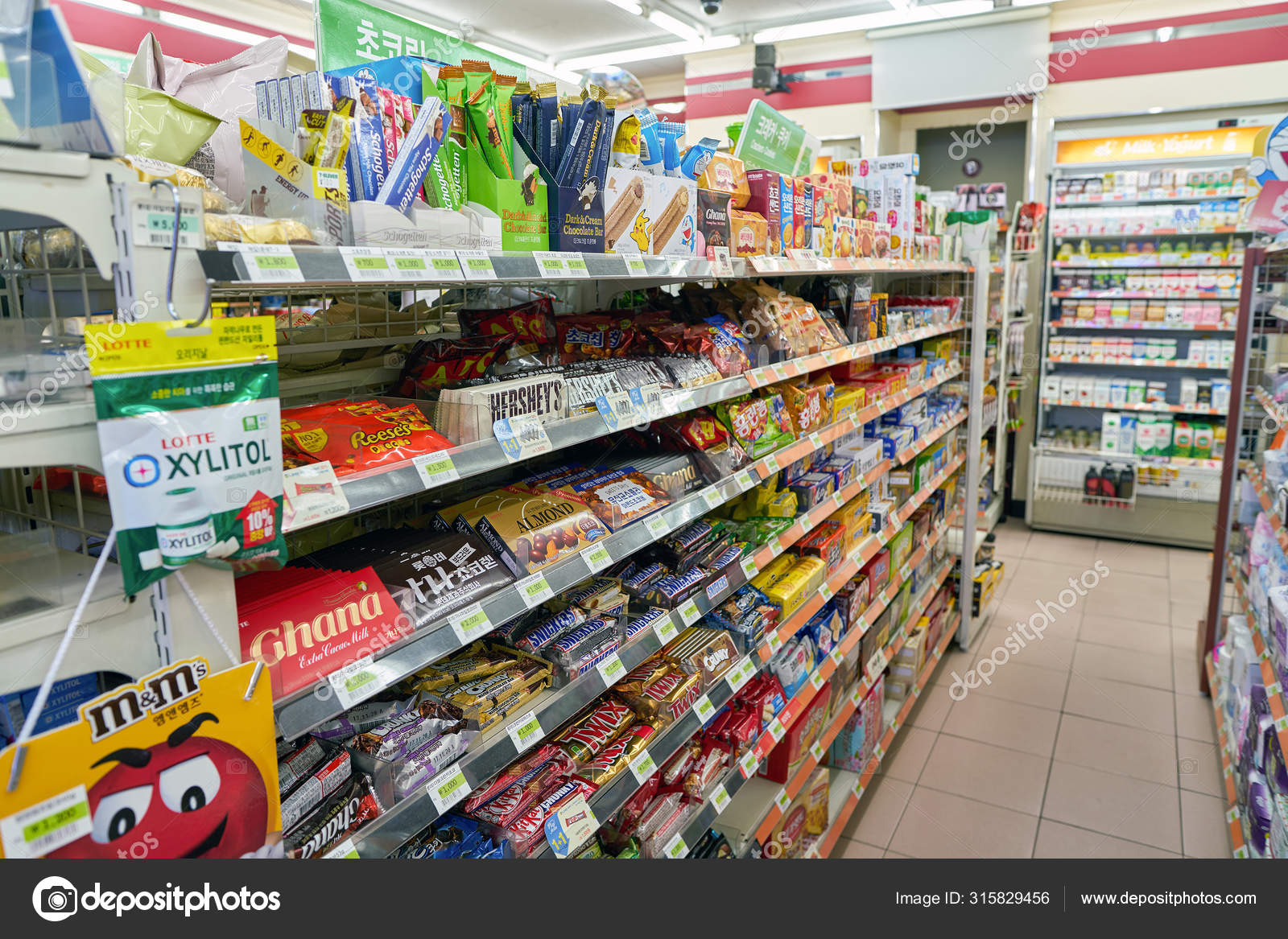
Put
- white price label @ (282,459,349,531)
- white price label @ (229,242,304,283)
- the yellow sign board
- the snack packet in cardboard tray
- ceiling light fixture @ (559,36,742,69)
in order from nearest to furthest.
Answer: white price label @ (229,242,304,283) → white price label @ (282,459,349,531) → the snack packet in cardboard tray → the yellow sign board → ceiling light fixture @ (559,36,742,69)

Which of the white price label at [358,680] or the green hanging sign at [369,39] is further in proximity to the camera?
the green hanging sign at [369,39]

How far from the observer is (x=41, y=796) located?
87 centimetres

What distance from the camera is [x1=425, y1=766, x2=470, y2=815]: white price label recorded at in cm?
142

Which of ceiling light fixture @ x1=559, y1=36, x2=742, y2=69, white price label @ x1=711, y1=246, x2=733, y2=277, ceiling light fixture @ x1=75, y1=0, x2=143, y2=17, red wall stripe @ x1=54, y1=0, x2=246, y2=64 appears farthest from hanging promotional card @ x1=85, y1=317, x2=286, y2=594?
ceiling light fixture @ x1=559, y1=36, x2=742, y2=69

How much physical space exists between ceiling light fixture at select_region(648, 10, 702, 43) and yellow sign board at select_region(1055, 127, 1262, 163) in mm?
3390

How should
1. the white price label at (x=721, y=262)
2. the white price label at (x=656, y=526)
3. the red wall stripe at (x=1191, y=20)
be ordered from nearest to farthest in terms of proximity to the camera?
the white price label at (x=656, y=526)
the white price label at (x=721, y=262)
the red wall stripe at (x=1191, y=20)

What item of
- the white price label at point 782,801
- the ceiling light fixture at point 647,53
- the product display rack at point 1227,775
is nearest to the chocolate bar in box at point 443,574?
the white price label at point 782,801

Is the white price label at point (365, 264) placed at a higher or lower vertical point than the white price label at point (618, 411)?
higher

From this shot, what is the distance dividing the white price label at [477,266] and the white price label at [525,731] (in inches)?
32.5

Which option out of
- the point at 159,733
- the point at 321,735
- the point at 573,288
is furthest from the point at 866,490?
the point at 159,733

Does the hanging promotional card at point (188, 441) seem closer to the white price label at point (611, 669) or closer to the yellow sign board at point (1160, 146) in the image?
the white price label at point (611, 669)

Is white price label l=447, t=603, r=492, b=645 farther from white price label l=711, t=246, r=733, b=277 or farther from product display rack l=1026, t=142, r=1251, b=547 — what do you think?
product display rack l=1026, t=142, r=1251, b=547

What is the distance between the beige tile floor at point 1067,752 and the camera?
3301 millimetres

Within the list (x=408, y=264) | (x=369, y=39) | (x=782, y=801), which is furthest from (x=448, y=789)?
(x=782, y=801)
